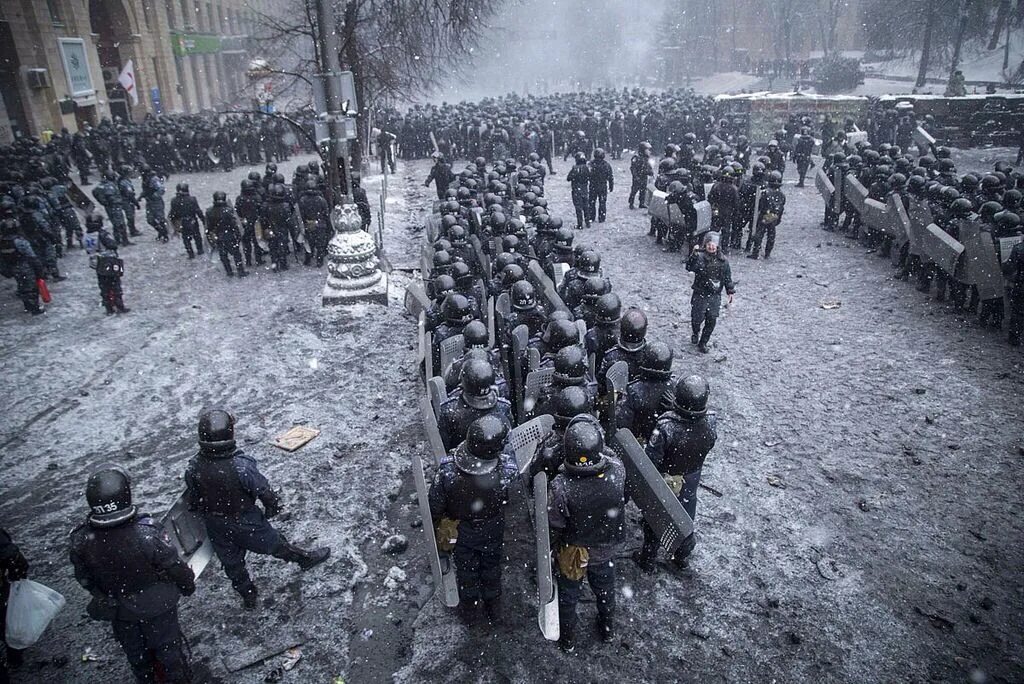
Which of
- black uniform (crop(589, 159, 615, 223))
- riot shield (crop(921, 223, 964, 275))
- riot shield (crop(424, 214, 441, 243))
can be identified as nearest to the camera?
riot shield (crop(921, 223, 964, 275))

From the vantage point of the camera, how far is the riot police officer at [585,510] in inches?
145

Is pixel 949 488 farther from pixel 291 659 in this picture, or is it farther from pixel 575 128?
pixel 575 128

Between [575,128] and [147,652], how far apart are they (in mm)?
21714

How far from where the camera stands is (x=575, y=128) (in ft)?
73.9

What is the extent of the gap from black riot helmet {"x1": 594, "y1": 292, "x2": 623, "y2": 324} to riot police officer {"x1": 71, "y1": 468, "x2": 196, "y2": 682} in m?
4.06

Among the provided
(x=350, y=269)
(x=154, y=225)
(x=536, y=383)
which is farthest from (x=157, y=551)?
(x=154, y=225)

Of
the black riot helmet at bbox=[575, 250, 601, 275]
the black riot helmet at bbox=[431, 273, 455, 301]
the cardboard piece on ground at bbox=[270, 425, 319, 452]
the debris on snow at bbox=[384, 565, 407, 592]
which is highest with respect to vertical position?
the black riot helmet at bbox=[575, 250, 601, 275]

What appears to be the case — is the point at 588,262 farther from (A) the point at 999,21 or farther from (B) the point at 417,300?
(A) the point at 999,21

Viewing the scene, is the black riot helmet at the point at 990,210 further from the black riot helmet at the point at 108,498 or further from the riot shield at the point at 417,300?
the black riot helmet at the point at 108,498

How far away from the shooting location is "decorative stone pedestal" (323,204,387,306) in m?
9.98

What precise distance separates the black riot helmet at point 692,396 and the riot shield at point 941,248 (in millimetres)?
6613

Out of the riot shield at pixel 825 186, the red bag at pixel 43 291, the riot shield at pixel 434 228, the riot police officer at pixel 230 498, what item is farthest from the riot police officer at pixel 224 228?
the riot shield at pixel 825 186

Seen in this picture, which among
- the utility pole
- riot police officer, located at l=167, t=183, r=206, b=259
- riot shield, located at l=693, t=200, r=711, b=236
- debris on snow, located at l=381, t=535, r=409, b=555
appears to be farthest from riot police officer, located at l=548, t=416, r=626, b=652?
riot police officer, located at l=167, t=183, r=206, b=259

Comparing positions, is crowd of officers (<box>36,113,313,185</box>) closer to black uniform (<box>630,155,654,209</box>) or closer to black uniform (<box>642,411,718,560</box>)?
black uniform (<box>630,155,654,209</box>)
